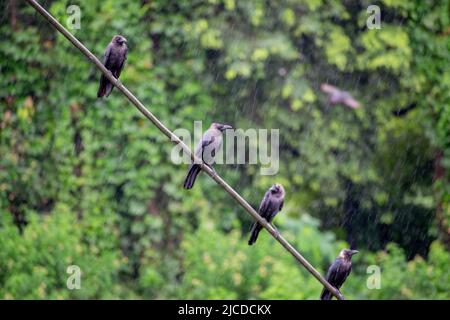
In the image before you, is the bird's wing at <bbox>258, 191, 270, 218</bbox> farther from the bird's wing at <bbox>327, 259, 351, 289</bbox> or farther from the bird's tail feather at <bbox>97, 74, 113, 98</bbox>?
the bird's tail feather at <bbox>97, 74, 113, 98</bbox>

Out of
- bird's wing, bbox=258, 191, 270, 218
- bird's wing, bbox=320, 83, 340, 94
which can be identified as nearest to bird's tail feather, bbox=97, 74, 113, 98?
bird's wing, bbox=258, 191, 270, 218

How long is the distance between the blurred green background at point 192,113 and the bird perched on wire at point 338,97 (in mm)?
80

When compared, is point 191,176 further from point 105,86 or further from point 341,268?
point 341,268

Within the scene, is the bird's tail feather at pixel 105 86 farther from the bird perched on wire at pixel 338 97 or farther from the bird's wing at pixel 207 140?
the bird perched on wire at pixel 338 97

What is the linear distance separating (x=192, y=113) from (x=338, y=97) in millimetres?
1799

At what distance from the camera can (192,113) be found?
7.50m

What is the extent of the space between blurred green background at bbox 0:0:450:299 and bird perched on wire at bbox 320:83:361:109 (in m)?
0.08

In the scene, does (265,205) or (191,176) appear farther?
(265,205)

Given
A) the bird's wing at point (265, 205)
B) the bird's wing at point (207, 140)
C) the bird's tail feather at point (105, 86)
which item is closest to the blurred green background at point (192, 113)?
the bird's wing at point (265, 205)

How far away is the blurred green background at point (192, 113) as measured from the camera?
7.23 metres

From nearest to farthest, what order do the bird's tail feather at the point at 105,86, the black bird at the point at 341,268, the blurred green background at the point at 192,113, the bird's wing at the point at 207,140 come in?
the bird's tail feather at the point at 105,86, the black bird at the point at 341,268, the bird's wing at the point at 207,140, the blurred green background at the point at 192,113

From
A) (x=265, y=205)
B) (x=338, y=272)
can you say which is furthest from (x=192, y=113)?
(x=338, y=272)
